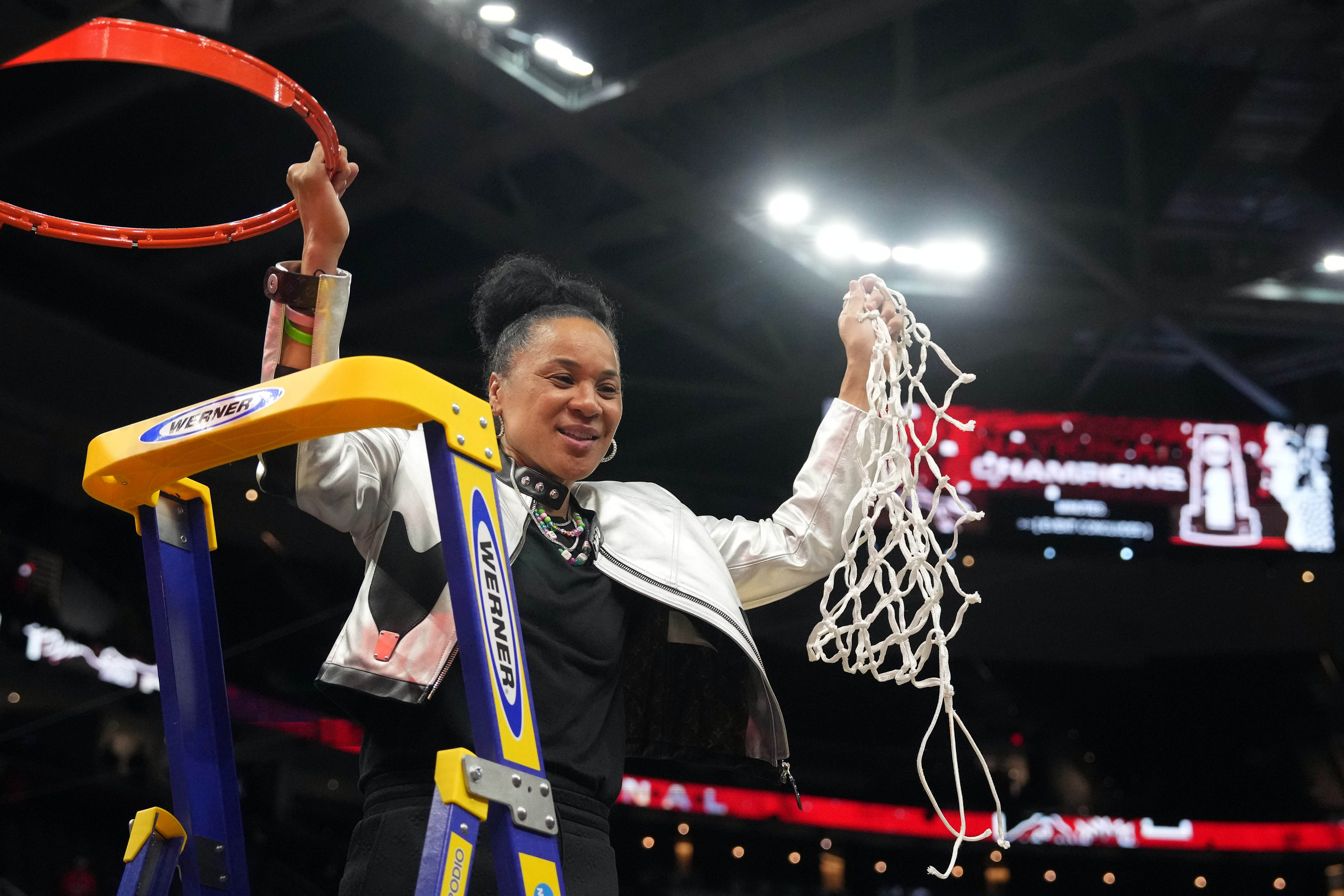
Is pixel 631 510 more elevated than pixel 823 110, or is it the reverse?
pixel 823 110

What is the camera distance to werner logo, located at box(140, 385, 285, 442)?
1455 mm

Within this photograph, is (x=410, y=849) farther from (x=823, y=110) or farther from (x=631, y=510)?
(x=823, y=110)

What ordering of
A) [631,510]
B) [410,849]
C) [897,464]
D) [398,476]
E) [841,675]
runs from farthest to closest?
1. [841,675]
2. [897,464]
3. [631,510]
4. [398,476]
5. [410,849]

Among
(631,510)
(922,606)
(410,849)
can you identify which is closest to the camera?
(410,849)

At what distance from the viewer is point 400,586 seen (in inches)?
64.1

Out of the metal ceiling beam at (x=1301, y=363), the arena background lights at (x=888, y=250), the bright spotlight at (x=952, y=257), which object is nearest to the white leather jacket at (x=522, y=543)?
the arena background lights at (x=888, y=250)

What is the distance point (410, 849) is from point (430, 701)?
0.58 feet

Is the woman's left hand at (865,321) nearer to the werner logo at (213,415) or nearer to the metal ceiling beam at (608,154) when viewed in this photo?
the werner logo at (213,415)

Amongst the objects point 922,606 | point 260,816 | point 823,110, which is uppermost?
point 823,110

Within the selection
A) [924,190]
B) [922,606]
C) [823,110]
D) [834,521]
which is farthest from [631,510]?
[924,190]

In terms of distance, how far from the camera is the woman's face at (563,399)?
188cm

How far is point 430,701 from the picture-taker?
5.38ft

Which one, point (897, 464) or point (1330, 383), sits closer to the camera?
point (897, 464)

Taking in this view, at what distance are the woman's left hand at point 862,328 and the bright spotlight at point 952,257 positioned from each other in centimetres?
529
